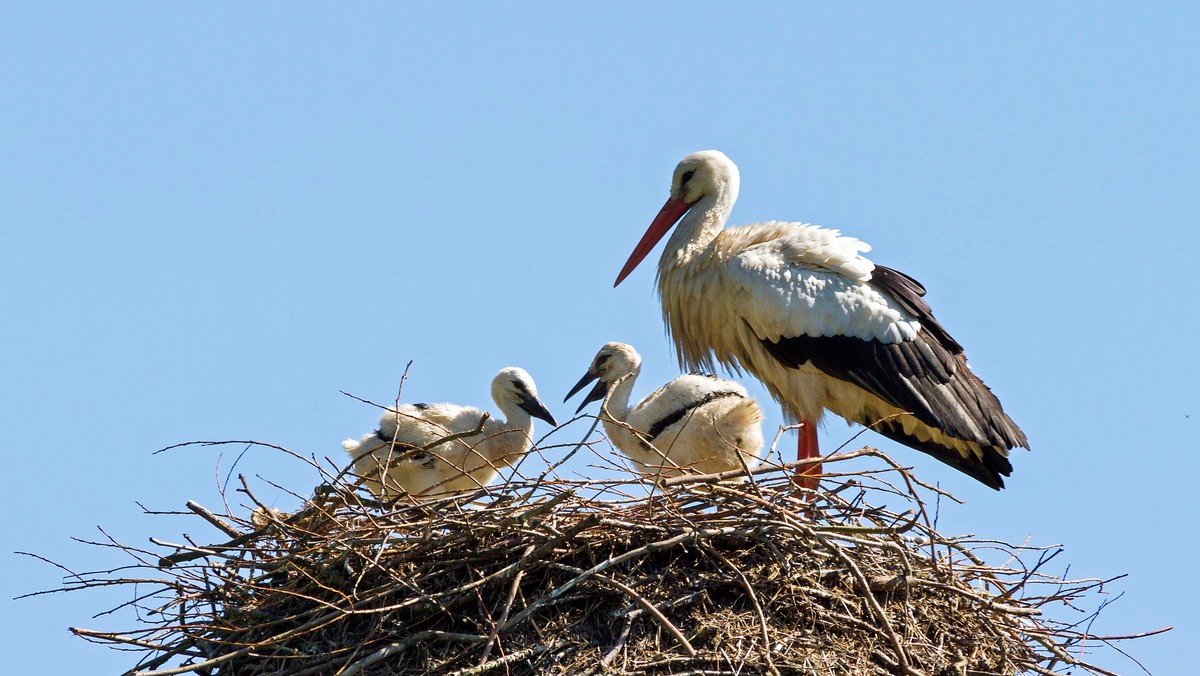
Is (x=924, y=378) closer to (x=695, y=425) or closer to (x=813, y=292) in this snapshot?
(x=813, y=292)

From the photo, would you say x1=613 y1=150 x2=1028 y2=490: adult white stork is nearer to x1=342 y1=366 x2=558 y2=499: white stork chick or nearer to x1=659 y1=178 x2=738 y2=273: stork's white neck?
x1=659 y1=178 x2=738 y2=273: stork's white neck

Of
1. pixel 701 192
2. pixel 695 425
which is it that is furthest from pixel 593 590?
pixel 701 192

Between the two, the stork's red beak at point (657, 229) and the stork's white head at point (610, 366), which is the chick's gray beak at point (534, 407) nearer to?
the stork's white head at point (610, 366)

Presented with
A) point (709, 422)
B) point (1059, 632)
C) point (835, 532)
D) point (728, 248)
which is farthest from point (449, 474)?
point (1059, 632)

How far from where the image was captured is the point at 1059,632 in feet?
16.5

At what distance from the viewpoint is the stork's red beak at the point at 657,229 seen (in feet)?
24.1

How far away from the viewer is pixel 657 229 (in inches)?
291

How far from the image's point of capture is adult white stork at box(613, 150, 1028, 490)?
648cm

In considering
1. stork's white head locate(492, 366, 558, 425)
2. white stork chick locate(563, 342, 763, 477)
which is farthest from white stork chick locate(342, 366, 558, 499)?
white stork chick locate(563, 342, 763, 477)

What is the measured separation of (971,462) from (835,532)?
2.15 metres

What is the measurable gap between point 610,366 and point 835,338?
0.97 metres

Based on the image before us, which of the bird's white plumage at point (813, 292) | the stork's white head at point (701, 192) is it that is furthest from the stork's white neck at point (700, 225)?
the bird's white plumage at point (813, 292)

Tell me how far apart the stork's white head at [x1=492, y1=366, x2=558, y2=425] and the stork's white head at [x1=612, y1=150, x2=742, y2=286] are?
1.14 m

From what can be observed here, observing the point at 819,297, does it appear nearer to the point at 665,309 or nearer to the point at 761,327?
the point at 761,327
